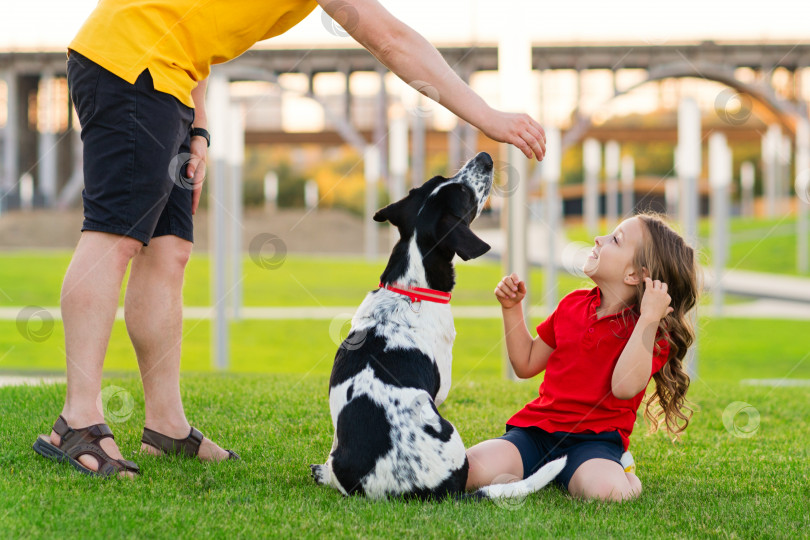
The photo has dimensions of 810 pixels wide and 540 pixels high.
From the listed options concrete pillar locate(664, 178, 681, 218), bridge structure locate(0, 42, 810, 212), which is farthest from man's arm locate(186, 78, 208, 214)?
concrete pillar locate(664, 178, 681, 218)

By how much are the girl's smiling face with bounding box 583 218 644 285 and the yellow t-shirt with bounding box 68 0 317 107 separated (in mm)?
1381

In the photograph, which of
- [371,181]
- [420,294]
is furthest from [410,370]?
[371,181]

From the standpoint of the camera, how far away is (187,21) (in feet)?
9.09

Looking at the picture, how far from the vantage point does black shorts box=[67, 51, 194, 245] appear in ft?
8.82

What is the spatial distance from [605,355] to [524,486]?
606mm

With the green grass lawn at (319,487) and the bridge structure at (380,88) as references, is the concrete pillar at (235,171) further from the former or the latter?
the bridge structure at (380,88)

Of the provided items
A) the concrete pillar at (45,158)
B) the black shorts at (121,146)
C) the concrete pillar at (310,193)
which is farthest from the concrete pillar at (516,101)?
the concrete pillar at (310,193)

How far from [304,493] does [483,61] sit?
34.6m

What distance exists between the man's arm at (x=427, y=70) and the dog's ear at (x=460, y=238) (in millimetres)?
339

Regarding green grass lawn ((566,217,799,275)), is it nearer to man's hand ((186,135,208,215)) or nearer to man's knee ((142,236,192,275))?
man's hand ((186,135,208,215))

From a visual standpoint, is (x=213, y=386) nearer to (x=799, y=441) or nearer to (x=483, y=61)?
(x=799, y=441)

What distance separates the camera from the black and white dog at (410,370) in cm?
260

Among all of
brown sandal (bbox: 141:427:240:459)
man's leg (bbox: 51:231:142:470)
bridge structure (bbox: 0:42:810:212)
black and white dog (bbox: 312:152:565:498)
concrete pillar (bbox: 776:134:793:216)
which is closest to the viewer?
black and white dog (bbox: 312:152:565:498)

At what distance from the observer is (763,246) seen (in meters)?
27.0
